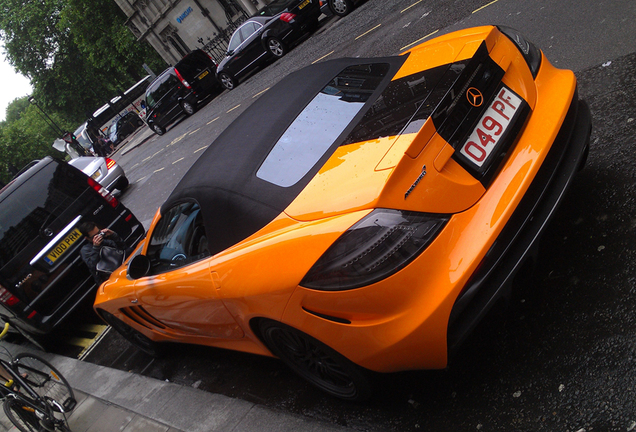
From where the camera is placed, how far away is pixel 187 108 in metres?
19.2

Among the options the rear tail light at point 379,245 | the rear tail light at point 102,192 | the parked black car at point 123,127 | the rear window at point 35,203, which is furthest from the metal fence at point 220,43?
the rear tail light at point 379,245

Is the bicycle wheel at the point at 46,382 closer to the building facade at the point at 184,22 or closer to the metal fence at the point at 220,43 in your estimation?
the metal fence at the point at 220,43

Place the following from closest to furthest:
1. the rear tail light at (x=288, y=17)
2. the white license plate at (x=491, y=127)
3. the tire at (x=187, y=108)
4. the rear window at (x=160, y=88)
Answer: the white license plate at (x=491, y=127) < the rear tail light at (x=288, y=17) < the rear window at (x=160, y=88) < the tire at (x=187, y=108)

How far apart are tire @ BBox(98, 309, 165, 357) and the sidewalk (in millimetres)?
263

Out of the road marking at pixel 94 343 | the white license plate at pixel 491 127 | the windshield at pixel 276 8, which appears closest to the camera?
the white license plate at pixel 491 127

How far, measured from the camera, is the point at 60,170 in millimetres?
6199

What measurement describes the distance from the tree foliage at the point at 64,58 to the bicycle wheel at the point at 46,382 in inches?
1484

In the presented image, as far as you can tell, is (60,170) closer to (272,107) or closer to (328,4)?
(272,107)

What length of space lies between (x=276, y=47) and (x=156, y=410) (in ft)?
43.7

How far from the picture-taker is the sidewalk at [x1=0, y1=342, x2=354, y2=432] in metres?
2.93

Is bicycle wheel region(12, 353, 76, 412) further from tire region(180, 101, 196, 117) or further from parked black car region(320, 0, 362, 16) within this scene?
tire region(180, 101, 196, 117)

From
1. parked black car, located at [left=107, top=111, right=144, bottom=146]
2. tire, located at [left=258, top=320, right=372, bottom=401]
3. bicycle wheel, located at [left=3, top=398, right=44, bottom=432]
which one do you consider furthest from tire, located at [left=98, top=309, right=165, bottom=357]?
parked black car, located at [left=107, top=111, right=144, bottom=146]

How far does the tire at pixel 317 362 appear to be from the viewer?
246cm

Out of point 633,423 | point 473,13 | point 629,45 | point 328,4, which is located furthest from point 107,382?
point 328,4
